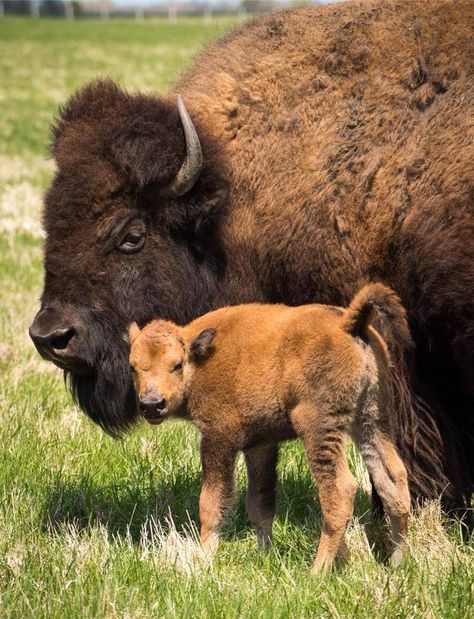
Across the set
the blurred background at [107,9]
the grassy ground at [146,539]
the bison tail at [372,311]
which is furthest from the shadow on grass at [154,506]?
the blurred background at [107,9]

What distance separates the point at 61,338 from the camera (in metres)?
4.86

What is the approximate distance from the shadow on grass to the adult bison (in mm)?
342

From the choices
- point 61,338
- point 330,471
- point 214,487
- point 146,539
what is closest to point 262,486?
point 214,487

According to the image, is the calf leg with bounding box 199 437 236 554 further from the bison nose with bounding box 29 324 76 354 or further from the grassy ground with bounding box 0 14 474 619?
the bison nose with bounding box 29 324 76 354

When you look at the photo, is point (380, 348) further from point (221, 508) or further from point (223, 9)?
point (223, 9)

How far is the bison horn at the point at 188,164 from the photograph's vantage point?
4.98 metres

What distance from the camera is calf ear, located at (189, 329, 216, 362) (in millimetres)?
4324

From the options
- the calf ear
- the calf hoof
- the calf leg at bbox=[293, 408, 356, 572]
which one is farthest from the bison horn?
the calf hoof

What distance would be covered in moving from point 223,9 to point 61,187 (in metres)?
79.8

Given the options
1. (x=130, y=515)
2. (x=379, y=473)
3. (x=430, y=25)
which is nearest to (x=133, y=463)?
(x=130, y=515)

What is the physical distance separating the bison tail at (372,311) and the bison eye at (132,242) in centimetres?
131

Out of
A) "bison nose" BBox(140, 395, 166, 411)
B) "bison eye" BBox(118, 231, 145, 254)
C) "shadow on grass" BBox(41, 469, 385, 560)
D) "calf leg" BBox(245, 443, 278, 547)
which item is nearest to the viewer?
"bison nose" BBox(140, 395, 166, 411)

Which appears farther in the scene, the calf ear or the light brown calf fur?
the calf ear

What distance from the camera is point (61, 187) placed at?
503cm
